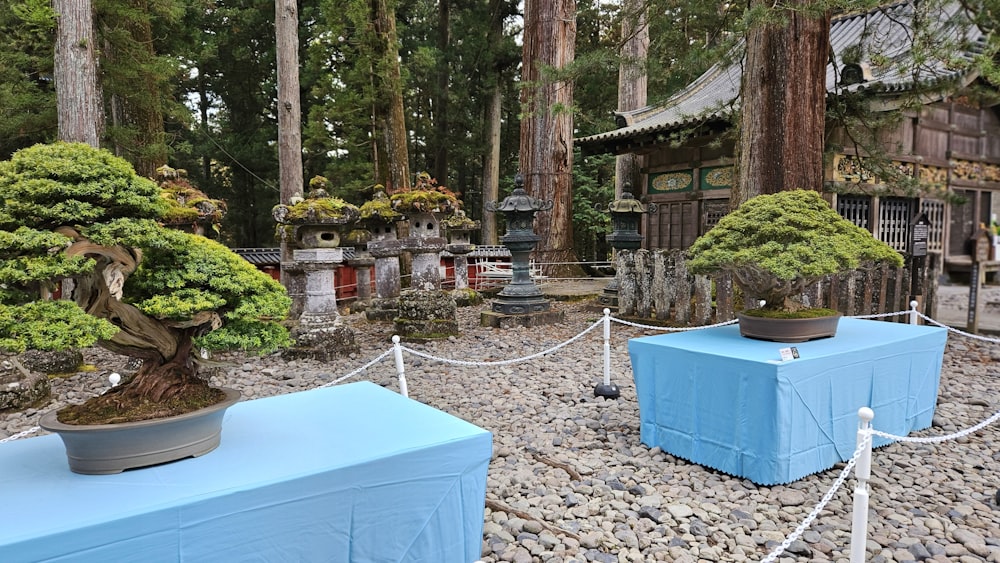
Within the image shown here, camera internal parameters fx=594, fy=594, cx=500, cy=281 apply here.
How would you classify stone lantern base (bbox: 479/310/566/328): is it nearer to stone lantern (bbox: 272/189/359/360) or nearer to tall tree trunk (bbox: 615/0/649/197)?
stone lantern (bbox: 272/189/359/360)

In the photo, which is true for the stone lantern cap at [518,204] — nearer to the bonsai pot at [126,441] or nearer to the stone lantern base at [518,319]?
the stone lantern base at [518,319]

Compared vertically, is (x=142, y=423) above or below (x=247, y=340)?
below

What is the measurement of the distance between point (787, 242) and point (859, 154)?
6679 millimetres

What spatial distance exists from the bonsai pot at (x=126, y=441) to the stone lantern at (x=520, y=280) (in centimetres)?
665

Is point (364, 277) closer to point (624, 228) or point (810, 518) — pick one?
point (624, 228)

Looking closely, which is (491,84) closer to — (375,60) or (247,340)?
(375,60)

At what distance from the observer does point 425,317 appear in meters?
7.84

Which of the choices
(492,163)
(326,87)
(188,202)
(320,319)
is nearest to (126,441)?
(320,319)

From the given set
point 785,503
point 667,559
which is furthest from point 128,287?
point 785,503

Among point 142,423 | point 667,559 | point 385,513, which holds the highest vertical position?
point 142,423

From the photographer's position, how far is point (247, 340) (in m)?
2.33

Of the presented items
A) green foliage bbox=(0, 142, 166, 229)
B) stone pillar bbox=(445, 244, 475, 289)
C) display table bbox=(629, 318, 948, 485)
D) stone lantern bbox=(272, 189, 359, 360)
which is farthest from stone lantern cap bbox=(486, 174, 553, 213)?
green foliage bbox=(0, 142, 166, 229)

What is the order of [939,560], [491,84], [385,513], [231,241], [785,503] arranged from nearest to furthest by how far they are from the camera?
→ [385,513] → [939,560] → [785,503] → [491,84] → [231,241]

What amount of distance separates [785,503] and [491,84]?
683 inches
